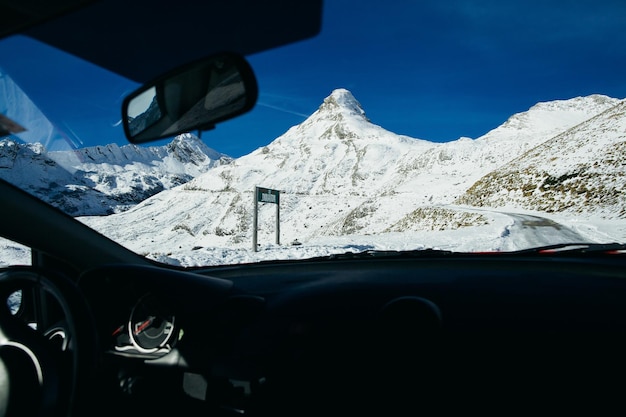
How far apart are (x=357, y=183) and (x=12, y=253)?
92.8 metres

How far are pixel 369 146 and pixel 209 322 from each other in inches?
4790

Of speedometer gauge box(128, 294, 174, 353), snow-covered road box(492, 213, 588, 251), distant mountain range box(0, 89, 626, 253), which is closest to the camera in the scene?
speedometer gauge box(128, 294, 174, 353)

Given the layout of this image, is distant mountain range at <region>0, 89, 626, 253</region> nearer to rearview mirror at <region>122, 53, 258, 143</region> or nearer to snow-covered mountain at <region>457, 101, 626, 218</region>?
snow-covered mountain at <region>457, 101, 626, 218</region>

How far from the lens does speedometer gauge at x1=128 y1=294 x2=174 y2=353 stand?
172cm

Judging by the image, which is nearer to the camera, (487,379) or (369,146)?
(487,379)

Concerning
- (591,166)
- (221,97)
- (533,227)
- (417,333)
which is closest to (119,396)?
(417,333)

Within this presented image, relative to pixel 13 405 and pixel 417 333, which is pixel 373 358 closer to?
pixel 417 333

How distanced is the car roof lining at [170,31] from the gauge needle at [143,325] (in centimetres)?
127

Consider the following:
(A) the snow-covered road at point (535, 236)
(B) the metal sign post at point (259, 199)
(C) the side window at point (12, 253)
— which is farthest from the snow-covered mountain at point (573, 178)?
(C) the side window at point (12, 253)

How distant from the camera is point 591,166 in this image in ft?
96.5

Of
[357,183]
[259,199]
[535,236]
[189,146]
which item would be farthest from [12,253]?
[357,183]

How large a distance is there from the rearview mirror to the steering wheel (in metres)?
0.93

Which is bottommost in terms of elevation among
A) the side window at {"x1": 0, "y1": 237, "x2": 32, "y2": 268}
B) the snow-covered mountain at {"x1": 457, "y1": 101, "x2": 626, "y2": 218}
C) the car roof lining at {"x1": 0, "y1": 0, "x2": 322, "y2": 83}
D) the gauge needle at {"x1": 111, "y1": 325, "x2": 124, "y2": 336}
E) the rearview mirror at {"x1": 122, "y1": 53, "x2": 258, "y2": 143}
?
the gauge needle at {"x1": 111, "y1": 325, "x2": 124, "y2": 336}

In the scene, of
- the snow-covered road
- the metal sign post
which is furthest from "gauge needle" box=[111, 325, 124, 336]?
the snow-covered road
